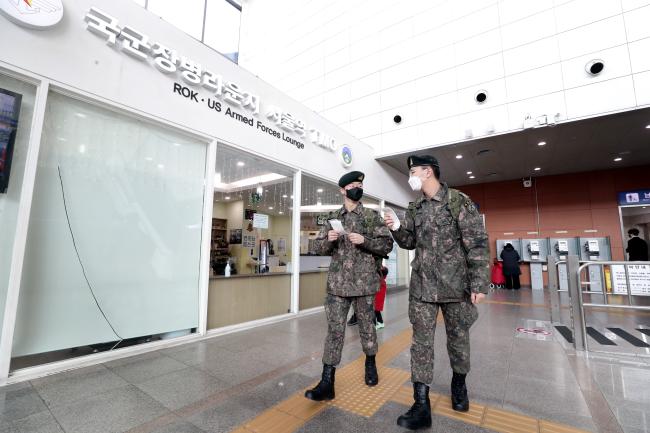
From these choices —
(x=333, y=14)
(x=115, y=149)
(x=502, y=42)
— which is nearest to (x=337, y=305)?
(x=115, y=149)

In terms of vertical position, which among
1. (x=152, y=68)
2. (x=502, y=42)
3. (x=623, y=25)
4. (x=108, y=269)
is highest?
(x=502, y=42)

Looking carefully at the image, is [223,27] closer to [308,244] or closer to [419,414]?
[308,244]

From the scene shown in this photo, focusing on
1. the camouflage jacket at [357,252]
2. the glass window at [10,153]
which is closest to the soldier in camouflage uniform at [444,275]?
the camouflage jacket at [357,252]

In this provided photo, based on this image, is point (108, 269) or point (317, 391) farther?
point (108, 269)

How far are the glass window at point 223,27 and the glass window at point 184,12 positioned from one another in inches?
4.9

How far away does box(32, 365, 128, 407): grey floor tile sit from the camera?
2178 millimetres

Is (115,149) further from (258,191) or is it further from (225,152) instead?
(258,191)

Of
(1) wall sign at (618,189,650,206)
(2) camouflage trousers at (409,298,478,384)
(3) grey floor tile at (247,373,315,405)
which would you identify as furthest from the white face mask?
(1) wall sign at (618,189,650,206)

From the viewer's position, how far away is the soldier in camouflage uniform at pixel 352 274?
83.9 inches

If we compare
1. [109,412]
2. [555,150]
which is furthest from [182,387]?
[555,150]

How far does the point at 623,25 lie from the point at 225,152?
25.2ft

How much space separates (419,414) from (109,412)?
200 cm

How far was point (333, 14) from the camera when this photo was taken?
399 inches

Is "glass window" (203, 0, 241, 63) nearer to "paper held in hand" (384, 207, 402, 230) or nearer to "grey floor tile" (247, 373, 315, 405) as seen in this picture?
"paper held in hand" (384, 207, 402, 230)
